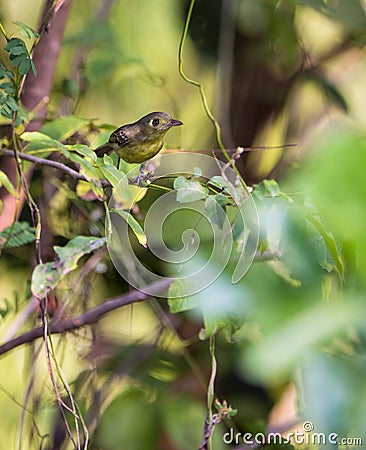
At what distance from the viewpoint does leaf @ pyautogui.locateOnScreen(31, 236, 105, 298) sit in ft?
2.20

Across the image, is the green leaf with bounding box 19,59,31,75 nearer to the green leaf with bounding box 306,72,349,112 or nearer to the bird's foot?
the bird's foot

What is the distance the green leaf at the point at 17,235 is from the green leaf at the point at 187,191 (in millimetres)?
275

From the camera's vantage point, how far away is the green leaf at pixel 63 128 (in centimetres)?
89

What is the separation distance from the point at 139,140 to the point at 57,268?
0.17 m

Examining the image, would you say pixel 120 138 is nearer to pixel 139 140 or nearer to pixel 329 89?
pixel 139 140

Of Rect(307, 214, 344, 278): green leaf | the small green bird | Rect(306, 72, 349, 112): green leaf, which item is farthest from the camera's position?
Rect(306, 72, 349, 112): green leaf

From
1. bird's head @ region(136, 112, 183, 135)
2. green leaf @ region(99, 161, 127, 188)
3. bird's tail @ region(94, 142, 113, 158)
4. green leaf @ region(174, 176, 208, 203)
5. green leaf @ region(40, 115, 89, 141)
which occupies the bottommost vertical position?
green leaf @ region(40, 115, 89, 141)

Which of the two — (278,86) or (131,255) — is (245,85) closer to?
(278,86)

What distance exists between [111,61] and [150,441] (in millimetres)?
671

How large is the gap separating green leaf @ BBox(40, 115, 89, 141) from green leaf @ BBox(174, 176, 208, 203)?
10.7 inches

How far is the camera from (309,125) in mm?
1570

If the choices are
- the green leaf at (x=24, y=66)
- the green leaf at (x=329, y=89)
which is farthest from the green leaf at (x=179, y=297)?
the green leaf at (x=329, y=89)

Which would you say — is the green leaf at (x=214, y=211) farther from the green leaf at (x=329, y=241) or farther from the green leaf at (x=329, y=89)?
the green leaf at (x=329, y=89)

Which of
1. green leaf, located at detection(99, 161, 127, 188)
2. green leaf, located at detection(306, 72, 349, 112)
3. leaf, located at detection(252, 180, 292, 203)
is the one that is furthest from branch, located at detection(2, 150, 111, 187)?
green leaf, located at detection(306, 72, 349, 112)
